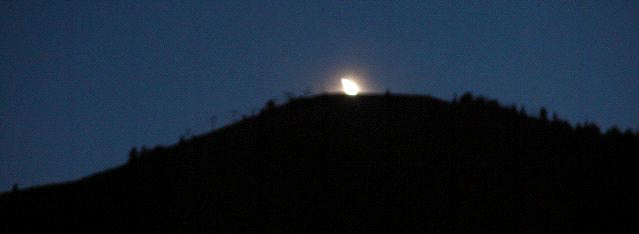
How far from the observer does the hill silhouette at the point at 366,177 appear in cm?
3547

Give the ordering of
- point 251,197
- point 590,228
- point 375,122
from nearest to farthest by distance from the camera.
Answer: point 590,228 < point 251,197 < point 375,122

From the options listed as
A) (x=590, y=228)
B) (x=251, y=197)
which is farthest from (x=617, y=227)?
(x=251, y=197)

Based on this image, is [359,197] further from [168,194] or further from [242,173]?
[168,194]

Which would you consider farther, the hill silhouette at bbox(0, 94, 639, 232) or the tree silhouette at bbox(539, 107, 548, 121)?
the tree silhouette at bbox(539, 107, 548, 121)

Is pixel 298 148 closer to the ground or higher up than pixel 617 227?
higher up

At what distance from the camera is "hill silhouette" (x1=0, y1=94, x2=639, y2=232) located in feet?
116

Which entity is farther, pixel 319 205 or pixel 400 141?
pixel 400 141

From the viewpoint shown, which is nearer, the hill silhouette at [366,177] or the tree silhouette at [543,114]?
the hill silhouette at [366,177]

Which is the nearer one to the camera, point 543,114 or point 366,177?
point 366,177

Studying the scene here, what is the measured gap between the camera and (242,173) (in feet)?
142

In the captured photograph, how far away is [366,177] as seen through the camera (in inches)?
1523

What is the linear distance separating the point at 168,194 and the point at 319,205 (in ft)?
41.8

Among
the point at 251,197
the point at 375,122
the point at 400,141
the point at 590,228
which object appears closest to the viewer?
the point at 590,228

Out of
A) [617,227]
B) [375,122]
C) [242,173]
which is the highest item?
[375,122]
